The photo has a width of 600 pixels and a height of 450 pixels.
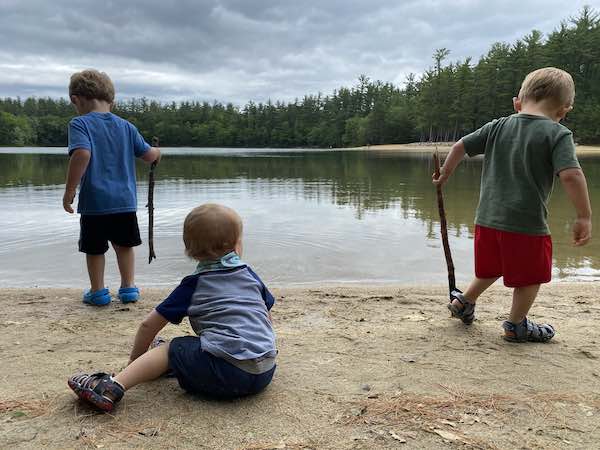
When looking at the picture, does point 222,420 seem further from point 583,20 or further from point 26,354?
point 583,20

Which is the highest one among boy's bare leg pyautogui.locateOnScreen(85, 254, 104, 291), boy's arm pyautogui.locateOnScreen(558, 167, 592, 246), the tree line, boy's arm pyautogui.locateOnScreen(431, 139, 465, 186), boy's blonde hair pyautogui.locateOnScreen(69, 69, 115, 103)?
the tree line

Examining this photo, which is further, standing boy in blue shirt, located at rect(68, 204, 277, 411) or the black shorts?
the black shorts

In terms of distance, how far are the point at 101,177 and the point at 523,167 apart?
319cm

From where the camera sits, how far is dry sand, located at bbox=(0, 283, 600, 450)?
210 cm

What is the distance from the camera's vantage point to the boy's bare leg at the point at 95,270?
4.25 metres

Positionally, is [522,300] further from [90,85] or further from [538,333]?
[90,85]

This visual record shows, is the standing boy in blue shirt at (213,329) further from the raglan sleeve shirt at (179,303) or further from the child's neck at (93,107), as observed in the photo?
the child's neck at (93,107)

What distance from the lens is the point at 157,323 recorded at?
8.12 ft

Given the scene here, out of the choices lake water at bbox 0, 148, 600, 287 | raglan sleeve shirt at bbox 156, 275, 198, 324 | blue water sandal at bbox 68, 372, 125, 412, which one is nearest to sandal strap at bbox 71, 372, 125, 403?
blue water sandal at bbox 68, 372, 125, 412

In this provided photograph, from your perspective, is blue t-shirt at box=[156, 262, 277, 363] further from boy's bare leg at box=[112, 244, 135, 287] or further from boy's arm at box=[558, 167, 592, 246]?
boy's bare leg at box=[112, 244, 135, 287]

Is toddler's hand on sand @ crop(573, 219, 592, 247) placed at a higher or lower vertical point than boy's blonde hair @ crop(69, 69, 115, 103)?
lower

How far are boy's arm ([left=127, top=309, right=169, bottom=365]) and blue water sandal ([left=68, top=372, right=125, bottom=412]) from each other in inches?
10.9

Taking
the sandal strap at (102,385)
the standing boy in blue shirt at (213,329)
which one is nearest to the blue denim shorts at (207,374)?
the standing boy in blue shirt at (213,329)

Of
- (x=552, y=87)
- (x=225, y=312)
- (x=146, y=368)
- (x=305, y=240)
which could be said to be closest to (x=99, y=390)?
(x=146, y=368)
